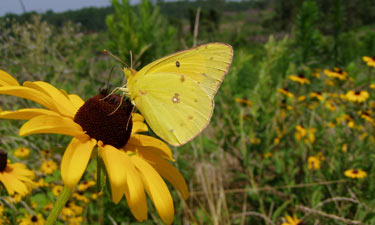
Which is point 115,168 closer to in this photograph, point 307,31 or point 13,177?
point 13,177

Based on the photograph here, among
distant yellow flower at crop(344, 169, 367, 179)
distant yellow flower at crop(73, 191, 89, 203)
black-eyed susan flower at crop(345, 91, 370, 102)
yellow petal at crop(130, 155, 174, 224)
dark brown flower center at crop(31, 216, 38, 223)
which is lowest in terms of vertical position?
distant yellow flower at crop(344, 169, 367, 179)

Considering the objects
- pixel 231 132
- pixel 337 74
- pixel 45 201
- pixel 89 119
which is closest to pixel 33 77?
pixel 45 201

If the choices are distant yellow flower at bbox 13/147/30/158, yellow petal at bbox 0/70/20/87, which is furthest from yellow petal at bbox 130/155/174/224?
distant yellow flower at bbox 13/147/30/158

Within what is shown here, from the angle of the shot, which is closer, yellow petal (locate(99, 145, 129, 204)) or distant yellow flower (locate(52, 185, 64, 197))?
yellow petal (locate(99, 145, 129, 204))

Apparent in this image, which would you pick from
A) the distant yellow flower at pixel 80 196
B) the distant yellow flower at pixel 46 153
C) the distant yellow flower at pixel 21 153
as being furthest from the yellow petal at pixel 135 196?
the distant yellow flower at pixel 21 153

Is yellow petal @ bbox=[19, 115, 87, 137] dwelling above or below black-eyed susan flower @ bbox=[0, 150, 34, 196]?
above

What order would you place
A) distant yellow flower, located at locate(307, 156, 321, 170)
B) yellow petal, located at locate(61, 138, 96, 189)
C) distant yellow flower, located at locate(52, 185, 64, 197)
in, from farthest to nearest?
distant yellow flower, located at locate(307, 156, 321, 170) → distant yellow flower, located at locate(52, 185, 64, 197) → yellow petal, located at locate(61, 138, 96, 189)

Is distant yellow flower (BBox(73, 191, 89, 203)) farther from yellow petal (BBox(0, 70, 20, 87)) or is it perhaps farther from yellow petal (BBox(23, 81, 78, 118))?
yellow petal (BBox(0, 70, 20, 87))
